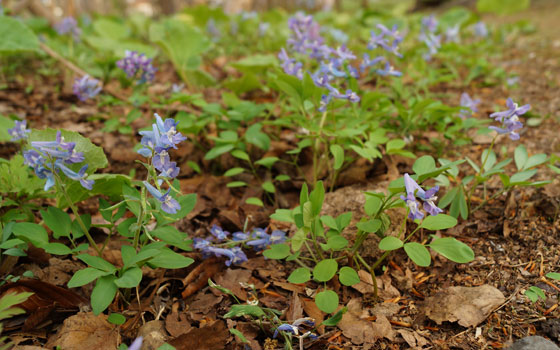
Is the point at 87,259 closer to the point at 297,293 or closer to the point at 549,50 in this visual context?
the point at 297,293

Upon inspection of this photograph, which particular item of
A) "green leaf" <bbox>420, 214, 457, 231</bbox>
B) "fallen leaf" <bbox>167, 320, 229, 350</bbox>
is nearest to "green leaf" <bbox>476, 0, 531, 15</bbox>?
"green leaf" <bbox>420, 214, 457, 231</bbox>

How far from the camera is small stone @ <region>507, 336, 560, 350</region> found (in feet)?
4.18

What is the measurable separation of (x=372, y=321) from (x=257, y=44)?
4471 mm

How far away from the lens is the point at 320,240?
6.42 ft

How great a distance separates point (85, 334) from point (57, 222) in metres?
0.43

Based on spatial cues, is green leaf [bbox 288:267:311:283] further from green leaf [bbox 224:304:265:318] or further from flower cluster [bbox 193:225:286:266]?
flower cluster [bbox 193:225:286:266]

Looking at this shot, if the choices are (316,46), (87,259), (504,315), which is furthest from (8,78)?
(504,315)

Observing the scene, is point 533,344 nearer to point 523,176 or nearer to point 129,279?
point 523,176

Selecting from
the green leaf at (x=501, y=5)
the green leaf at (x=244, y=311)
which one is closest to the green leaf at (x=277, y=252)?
the green leaf at (x=244, y=311)

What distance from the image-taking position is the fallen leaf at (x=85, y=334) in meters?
1.42

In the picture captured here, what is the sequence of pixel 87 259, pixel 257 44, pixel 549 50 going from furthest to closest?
1. pixel 257 44
2. pixel 549 50
3. pixel 87 259

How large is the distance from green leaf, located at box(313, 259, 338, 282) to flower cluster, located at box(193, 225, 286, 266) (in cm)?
38

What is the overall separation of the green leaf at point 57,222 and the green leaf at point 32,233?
0.05 metres

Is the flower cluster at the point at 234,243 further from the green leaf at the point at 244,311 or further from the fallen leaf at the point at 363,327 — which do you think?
the fallen leaf at the point at 363,327
